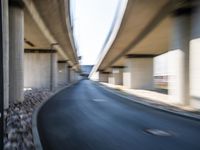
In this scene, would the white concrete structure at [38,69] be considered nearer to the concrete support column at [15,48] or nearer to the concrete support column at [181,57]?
the concrete support column at [15,48]

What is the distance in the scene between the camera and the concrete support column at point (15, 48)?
1875 cm

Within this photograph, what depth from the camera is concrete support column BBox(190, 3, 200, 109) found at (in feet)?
58.3

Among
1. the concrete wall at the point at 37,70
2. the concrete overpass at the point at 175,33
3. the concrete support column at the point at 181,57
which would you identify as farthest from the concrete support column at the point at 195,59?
the concrete wall at the point at 37,70

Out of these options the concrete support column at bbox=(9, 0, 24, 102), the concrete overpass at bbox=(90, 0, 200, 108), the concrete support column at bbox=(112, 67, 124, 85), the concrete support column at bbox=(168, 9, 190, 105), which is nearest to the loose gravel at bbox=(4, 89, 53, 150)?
the concrete support column at bbox=(9, 0, 24, 102)

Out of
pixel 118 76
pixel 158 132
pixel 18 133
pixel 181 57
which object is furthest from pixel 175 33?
pixel 118 76

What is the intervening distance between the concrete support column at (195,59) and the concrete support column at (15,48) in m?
8.64

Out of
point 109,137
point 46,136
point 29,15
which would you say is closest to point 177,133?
point 109,137

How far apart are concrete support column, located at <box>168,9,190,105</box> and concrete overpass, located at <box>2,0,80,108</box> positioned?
6725 millimetres

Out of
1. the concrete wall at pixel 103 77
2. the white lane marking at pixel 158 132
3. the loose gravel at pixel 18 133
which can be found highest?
the concrete wall at pixel 103 77

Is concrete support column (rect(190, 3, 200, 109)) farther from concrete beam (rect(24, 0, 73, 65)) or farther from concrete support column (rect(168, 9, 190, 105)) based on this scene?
concrete beam (rect(24, 0, 73, 65))

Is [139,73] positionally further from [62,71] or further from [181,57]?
[62,71]

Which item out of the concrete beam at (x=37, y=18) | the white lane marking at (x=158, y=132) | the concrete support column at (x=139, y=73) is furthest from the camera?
the concrete support column at (x=139, y=73)

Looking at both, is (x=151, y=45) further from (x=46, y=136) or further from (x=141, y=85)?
(x=46, y=136)

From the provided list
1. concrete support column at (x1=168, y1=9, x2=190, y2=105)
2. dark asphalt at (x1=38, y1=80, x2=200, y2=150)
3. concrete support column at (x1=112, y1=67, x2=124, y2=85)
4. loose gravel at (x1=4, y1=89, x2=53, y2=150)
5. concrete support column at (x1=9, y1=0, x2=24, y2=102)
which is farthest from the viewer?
concrete support column at (x1=112, y1=67, x2=124, y2=85)
